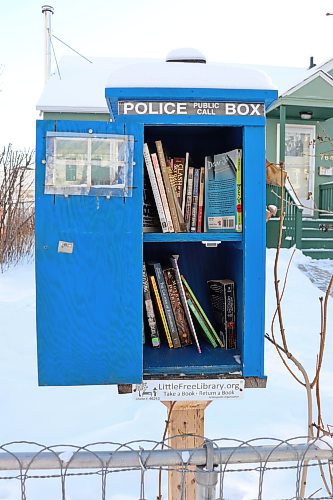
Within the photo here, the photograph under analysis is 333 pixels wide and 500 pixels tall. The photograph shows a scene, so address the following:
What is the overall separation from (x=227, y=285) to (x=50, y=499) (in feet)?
5.89

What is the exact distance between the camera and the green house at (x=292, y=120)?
8773 millimetres

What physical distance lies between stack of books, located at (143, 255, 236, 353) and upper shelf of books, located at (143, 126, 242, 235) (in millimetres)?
201

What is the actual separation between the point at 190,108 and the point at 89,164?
0.38 metres

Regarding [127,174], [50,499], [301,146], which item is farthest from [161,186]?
[301,146]

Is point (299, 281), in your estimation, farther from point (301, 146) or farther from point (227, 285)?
point (227, 285)

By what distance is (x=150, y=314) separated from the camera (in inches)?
74.5

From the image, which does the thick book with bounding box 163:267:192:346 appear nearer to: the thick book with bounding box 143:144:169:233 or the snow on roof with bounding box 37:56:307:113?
the thick book with bounding box 143:144:169:233

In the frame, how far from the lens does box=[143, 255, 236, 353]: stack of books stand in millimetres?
1895

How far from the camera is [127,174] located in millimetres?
1546

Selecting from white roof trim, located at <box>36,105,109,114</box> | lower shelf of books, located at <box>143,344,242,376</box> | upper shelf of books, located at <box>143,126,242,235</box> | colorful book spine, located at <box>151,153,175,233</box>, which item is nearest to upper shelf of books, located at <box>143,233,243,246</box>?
upper shelf of books, located at <box>143,126,242,235</box>

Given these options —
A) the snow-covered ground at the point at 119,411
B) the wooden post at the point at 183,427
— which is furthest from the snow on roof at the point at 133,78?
the snow-covered ground at the point at 119,411

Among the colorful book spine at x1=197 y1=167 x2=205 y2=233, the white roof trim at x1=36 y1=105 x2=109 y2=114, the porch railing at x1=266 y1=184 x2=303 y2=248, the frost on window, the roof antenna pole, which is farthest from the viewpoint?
the roof antenna pole

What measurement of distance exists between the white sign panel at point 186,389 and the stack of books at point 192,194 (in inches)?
21.0

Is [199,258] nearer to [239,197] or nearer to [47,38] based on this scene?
[239,197]
